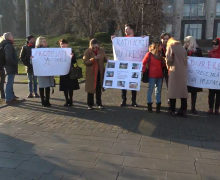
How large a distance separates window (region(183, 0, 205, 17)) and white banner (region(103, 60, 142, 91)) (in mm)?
44896

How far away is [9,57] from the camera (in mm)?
6879

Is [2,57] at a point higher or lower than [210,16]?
lower

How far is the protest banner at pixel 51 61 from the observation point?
6.55 m

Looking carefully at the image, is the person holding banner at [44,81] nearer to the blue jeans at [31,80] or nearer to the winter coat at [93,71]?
the winter coat at [93,71]

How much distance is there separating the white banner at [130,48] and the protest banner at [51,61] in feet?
4.34

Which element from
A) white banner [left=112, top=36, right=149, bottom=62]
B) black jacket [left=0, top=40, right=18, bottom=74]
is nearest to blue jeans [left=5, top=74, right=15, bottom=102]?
black jacket [left=0, top=40, right=18, bottom=74]

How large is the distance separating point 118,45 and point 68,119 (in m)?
2.34

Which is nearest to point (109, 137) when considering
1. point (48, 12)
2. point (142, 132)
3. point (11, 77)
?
point (142, 132)

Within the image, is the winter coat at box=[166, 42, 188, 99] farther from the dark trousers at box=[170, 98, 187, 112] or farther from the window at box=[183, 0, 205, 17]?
the window at box=[183, 0, 205, 17]

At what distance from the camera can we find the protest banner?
655 cm

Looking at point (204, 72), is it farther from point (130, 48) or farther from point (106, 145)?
point (106, 145)

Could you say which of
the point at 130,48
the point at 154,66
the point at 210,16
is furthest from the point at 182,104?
the point at 210,16

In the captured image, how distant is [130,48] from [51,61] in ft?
6.96

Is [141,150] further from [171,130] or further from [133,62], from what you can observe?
[133,62]
